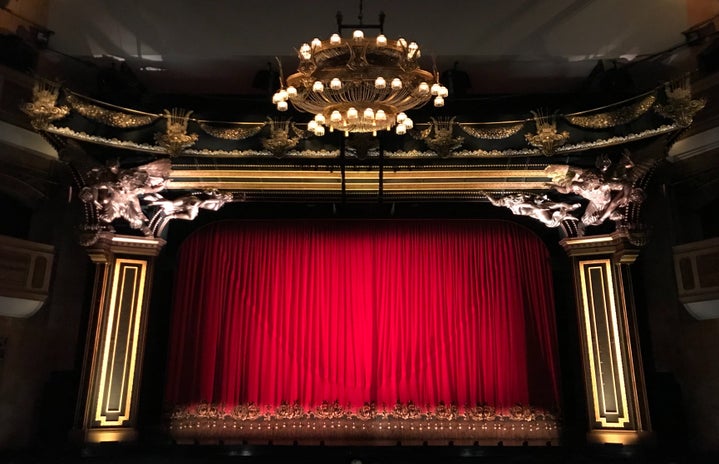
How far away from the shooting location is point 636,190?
662cm

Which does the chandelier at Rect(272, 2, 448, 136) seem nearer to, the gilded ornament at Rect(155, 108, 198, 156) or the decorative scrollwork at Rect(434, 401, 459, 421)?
the gilded ornament at Rect(155, 108, 198, 156)

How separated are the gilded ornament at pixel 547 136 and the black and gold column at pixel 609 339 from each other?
4.64 ft

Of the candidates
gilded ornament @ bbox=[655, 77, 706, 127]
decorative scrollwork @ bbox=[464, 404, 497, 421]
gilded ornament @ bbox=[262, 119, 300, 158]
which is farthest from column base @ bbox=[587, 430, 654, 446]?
gilded ornament @ bbox=[262, 119, 300, 158]

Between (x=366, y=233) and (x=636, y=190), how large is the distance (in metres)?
3.84

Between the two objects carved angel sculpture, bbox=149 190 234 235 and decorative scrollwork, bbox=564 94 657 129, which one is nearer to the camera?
decorative scrollwork, bbox=564 94 657 129

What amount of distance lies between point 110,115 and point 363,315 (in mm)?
4364

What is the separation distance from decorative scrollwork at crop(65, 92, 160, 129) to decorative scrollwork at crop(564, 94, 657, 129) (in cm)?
493

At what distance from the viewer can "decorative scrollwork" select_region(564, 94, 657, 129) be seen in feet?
20.3

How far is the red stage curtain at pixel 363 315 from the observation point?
25.7ft

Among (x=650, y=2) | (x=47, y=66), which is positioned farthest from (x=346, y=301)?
(x=650, y=2)

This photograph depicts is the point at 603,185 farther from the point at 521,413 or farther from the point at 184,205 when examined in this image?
the point at 184,205

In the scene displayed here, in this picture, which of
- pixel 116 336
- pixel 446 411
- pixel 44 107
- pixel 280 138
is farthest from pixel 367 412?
pixel 44 107

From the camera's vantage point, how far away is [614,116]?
638 centimetres

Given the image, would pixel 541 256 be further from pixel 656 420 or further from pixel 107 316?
pixel 107 316
